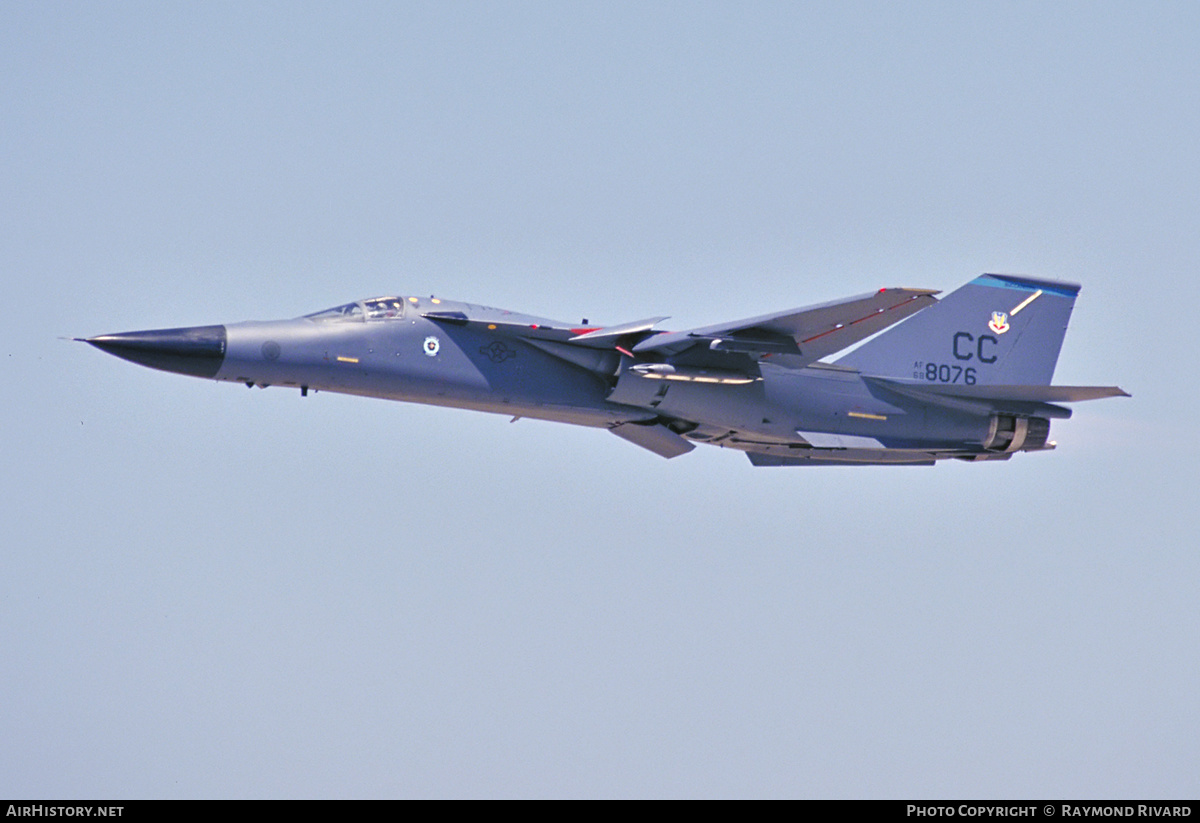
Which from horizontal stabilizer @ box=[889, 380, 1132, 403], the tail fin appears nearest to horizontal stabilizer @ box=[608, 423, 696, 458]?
the tail fin

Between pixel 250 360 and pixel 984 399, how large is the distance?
1123 centimetres

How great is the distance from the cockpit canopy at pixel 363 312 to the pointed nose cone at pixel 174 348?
4.86 feet

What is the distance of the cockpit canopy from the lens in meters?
23.1

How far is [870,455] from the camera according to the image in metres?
25.8

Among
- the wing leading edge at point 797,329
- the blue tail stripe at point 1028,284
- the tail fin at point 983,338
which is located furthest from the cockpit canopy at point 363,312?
the blue tail stripe at point 1028,284

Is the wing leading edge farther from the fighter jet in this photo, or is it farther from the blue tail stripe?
the blue tail stripe

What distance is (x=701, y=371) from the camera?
2391cm

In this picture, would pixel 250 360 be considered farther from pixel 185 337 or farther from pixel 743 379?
pixel 743 379
